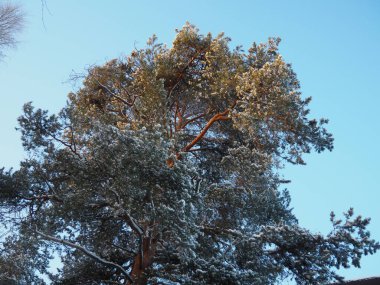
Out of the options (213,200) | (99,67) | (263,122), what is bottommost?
(213,200)

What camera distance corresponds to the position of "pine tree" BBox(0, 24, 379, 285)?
8.90 metres

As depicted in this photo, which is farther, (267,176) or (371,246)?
(267,176)

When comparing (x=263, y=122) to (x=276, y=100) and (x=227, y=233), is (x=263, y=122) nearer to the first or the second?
(x=276, y=100)

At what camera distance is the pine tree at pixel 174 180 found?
350 inches

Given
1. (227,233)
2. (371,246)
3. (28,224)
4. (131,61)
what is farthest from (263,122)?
(28,224)

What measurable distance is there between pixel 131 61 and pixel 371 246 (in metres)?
8.84

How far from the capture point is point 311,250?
991 centimetres

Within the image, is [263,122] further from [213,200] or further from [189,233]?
[189,233]

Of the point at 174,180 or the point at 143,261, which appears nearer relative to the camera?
the point at 174,180

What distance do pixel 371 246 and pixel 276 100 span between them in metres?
3.99

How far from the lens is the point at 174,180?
8.80 metres

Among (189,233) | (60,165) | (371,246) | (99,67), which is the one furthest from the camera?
(99,67)

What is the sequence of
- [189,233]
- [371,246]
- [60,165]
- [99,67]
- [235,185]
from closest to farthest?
[189,233], [371,246], [60,165], [235,185], [99,67]

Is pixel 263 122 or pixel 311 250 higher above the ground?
pixel 263 122
